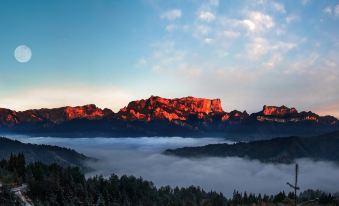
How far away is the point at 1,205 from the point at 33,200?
144ft

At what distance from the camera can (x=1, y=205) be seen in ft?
495

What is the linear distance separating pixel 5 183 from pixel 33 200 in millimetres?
16833

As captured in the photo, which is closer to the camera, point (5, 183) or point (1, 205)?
point (1, 205)

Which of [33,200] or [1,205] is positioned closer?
[1,205]

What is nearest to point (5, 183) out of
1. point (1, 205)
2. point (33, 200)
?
point (33, 200)

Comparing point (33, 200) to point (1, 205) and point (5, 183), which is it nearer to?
point (5, 183)

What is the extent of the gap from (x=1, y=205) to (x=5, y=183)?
5051 centimetres

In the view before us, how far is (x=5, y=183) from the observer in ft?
651

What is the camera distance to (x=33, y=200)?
194000 millimetres
